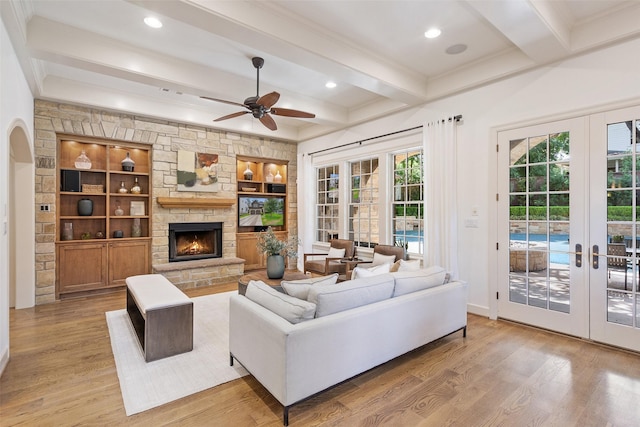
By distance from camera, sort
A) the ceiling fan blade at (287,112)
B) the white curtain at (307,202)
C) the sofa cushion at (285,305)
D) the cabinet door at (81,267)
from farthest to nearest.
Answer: the white curtain at (307,202)
the cabinet door at (81,267)
the ceiling fan blade at (287,112)
the sofa cushion at (285,305)

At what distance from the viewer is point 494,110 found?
419 cm

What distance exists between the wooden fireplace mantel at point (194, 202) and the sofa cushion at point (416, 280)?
14.2ft

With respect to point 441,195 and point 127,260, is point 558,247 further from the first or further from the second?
point 127,260

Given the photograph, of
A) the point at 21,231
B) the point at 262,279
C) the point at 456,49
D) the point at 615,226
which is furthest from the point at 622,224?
the point at 21,231

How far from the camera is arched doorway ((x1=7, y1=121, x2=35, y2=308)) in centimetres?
461

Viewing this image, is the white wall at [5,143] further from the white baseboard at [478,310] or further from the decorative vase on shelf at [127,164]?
the white baseboard at [478,310]

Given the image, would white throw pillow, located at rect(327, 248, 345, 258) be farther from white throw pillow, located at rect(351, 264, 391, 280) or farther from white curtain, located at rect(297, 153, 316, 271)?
white throw pillow, located at rect(351, 264, 391, 280)


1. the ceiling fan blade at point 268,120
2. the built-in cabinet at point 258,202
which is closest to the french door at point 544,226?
the ceiling fan blade at point 268,120

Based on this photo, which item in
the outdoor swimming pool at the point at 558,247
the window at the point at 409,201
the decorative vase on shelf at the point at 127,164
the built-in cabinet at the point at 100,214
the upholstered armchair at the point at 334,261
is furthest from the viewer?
the decorative vase on shelf at the point at 127,164

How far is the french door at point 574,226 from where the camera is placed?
3219mm

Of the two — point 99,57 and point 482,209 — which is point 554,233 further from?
point 99,57

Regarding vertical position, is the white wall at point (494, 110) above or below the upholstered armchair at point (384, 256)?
above

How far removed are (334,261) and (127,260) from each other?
Result: 3677 millimetres

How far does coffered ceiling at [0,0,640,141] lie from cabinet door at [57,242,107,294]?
2.34 metres
